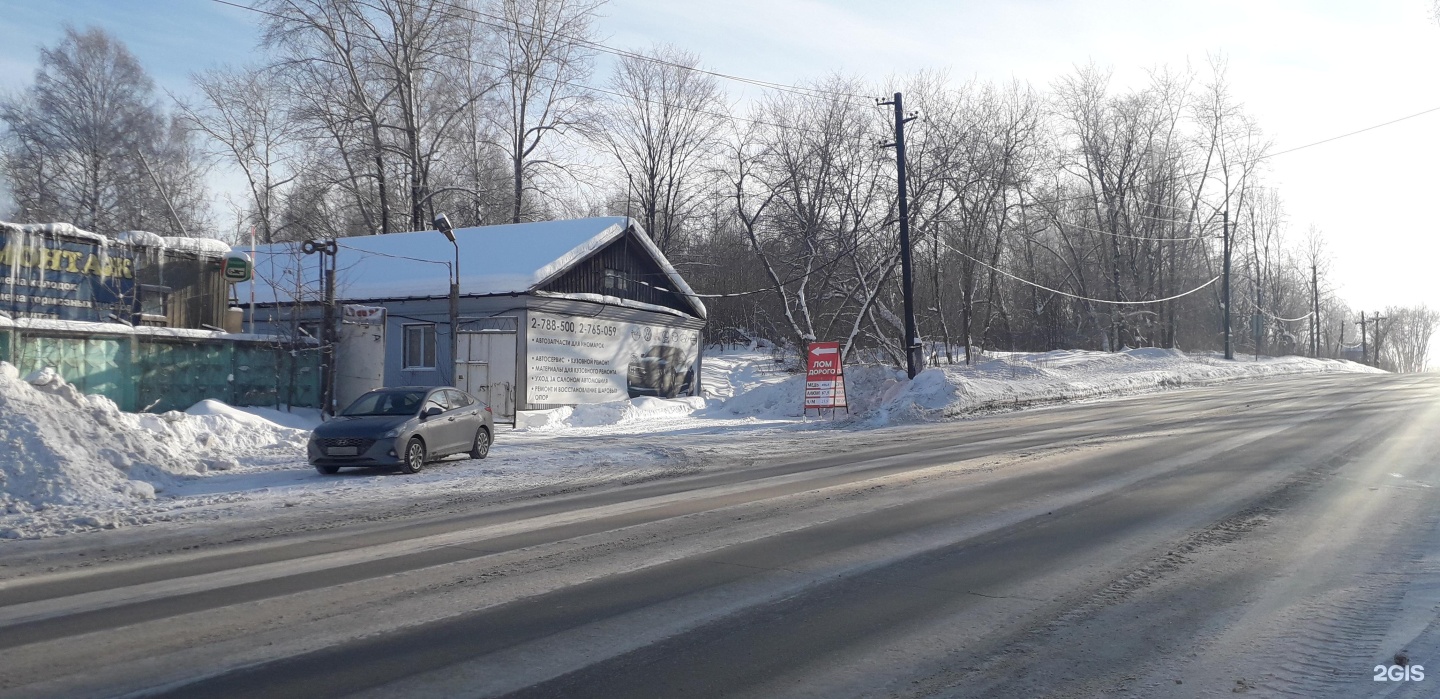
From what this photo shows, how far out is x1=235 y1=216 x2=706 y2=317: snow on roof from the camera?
27.3 metres

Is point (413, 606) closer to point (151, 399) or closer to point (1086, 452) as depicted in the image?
point (1086, 452)

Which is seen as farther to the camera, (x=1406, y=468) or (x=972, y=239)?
(x=972, y=239)

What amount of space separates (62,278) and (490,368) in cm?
986

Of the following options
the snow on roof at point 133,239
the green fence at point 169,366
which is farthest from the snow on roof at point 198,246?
the green fence at point 169,366

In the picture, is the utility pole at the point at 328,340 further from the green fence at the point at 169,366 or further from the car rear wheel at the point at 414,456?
the car rear wheel at the point at 414,456

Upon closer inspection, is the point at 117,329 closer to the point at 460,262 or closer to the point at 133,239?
the point at 133,239

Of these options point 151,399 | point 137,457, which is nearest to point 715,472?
point 137,457

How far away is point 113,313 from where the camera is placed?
21156mm

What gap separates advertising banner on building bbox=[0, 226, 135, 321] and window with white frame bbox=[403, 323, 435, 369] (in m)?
7.94

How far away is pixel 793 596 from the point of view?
662cm

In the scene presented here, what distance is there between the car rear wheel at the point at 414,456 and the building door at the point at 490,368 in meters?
9.18

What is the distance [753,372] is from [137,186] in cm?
3142

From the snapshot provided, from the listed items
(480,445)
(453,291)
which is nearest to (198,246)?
(453,291)

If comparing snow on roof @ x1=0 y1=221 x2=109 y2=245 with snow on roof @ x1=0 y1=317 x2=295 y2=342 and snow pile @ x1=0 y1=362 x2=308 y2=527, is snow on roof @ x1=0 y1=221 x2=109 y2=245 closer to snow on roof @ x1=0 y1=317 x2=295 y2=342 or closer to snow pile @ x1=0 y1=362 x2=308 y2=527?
snow on roof @ x1=0 y1=317 x2=295 y2=342
